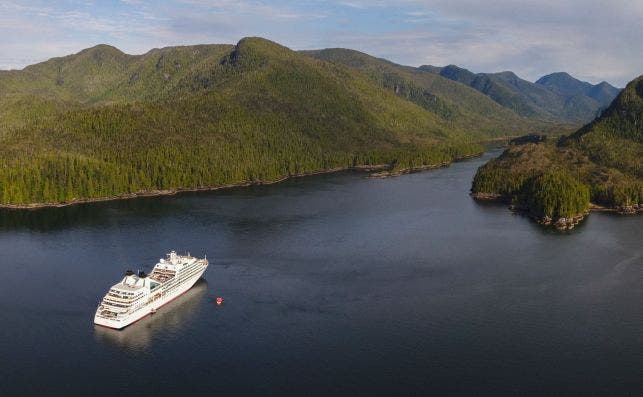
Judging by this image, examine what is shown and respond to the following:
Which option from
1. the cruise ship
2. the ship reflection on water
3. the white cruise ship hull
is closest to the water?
the ship reflection on water

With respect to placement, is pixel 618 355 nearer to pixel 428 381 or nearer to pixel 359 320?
pixel 428 381

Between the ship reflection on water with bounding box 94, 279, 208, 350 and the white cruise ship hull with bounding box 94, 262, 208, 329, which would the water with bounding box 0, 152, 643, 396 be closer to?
the ship reflection on water with bounding box 94, 279, 208, 350

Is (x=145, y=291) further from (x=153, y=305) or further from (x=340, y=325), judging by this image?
(x=340, y=325)

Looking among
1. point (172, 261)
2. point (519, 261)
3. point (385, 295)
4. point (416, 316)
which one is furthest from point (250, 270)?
point (519, 261)

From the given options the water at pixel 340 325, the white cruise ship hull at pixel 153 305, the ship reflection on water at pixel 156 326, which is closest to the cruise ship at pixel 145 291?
the white cruise ship hull at pixel 153 305

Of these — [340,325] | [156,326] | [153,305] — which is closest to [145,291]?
[153,305]
